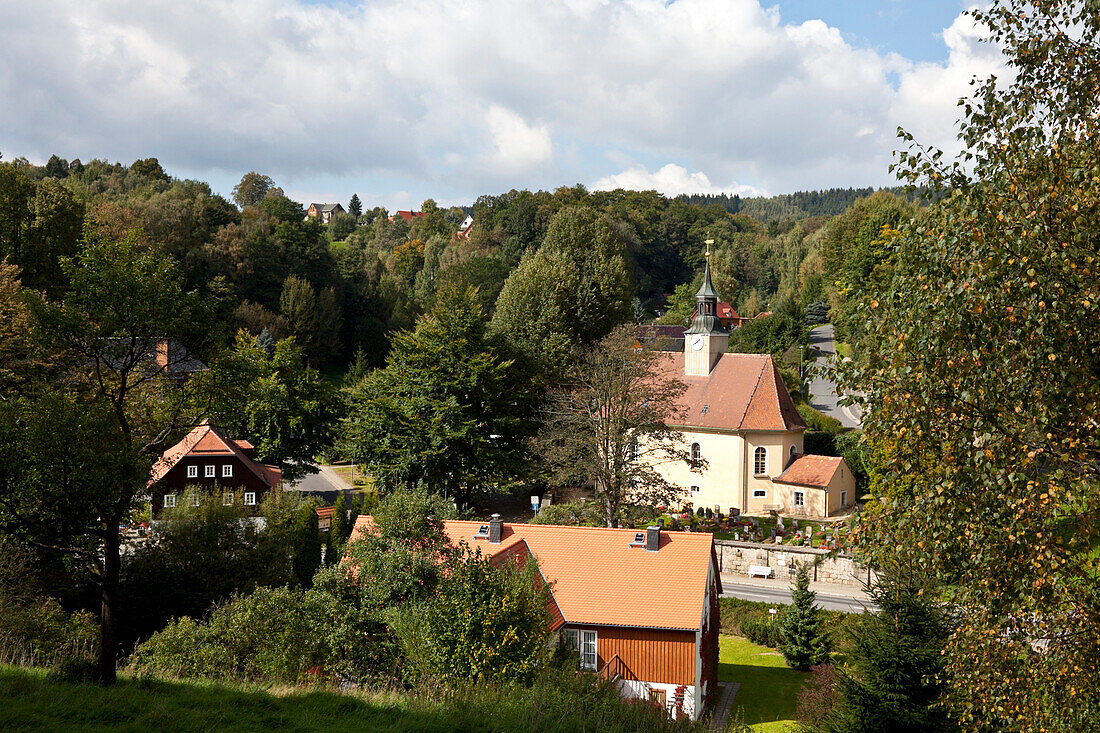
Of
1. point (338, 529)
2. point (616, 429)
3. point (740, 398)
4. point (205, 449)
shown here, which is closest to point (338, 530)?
point (338, 529)

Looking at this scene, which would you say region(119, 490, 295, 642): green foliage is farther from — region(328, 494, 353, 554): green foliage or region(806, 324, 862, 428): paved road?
region(806, 324, 862, 428): paved road

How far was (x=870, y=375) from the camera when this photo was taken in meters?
8.56

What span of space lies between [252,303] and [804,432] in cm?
4257

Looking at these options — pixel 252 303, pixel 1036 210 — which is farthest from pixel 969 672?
pixel 252 303

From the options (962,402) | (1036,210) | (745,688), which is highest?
(1036,210)

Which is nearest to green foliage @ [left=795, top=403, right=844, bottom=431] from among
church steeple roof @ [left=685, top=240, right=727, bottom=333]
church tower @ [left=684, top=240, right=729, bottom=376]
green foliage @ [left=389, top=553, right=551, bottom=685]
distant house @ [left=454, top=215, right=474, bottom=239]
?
church tower @ [left=684, top=240, right=729, bottom=376]

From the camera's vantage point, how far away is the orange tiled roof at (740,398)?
128 ft

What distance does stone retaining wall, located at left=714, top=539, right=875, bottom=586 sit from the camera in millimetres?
30828

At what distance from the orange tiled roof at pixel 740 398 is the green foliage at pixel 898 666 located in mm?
26560

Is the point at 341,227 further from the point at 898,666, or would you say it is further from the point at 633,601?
the point at 898,666

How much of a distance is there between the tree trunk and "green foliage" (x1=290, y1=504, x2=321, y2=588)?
13.9 m

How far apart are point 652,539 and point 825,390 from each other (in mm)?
44363

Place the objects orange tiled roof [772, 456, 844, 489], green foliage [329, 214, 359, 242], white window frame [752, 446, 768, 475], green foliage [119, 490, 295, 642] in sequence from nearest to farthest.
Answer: green foliage [119, 490, 295, 642], orange tiled roof [772, 456, 844, 489], white window frame [752, 446, 768, 475], green foliage [329, 214, 359, 242]

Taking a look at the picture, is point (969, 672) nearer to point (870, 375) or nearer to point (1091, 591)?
point (1091, 591)
